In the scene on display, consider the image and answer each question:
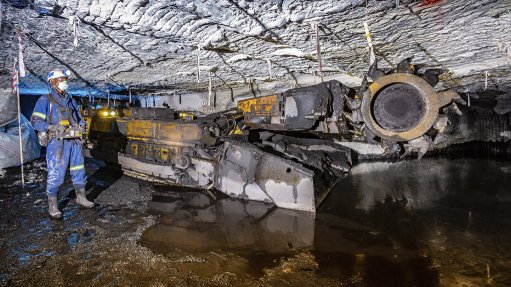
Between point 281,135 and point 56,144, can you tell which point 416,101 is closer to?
point 281,135

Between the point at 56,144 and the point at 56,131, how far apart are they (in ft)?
0.60

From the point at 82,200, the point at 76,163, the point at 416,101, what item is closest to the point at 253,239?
the point at 416,101

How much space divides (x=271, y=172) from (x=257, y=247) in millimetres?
1416

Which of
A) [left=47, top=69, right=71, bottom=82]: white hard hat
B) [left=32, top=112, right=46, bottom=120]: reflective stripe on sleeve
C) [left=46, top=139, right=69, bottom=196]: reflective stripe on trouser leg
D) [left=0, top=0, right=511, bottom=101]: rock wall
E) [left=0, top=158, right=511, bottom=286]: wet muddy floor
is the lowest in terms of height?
[left=0, top=158, right=511, bottom=286]: wet muddy floor

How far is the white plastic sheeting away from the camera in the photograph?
20.4ft

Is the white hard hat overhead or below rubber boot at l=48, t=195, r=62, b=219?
overhead

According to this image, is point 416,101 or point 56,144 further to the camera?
point 56,144

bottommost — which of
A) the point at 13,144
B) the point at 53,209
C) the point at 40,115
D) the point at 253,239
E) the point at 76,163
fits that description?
the point at 253,239

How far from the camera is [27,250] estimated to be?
262 centimetres

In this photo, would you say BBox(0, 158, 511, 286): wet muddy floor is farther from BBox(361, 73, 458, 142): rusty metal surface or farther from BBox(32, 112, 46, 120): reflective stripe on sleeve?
BBox(32, 112, 46, 120): reflective stripe on sleeve

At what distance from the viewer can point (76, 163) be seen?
12.3 feet

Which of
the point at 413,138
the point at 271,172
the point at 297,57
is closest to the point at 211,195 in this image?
the point at 271,172

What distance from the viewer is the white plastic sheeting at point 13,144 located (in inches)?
245

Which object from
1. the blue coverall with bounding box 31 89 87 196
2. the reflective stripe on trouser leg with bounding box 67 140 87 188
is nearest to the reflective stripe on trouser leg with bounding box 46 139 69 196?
the blue coverall with bounding box 31 89 87 196
